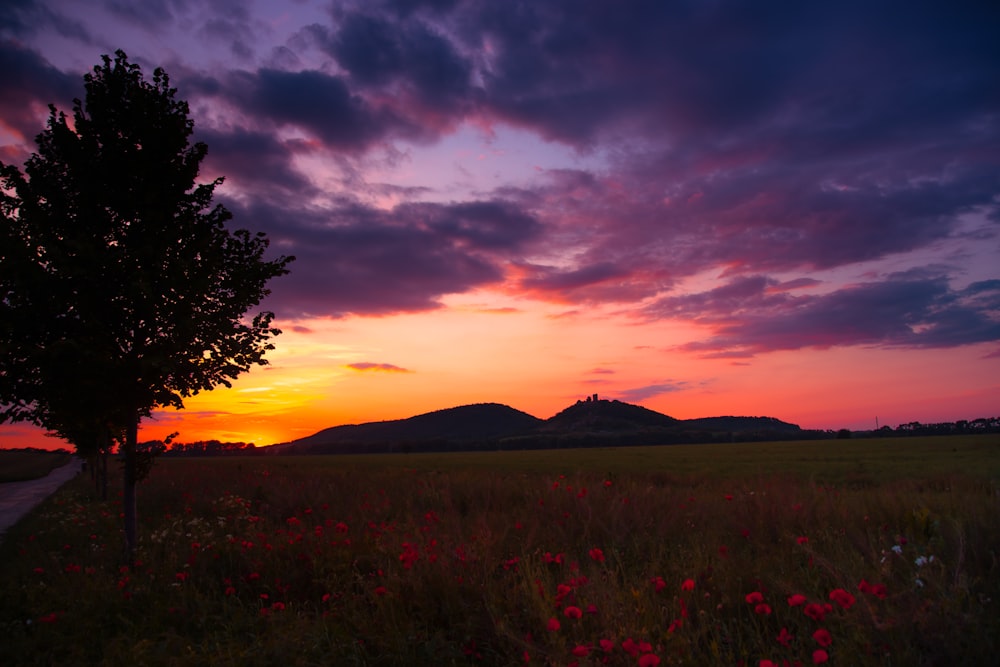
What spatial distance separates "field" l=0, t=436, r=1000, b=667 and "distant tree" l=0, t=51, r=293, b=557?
2473 mm

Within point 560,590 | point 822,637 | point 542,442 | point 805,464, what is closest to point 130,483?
point 560,590

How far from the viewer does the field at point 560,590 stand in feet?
13.9

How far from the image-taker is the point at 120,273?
8984mm

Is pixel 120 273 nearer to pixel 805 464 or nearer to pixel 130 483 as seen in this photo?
pixel 130 483

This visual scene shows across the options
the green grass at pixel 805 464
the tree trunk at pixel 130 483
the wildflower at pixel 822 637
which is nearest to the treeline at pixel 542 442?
the green grass at pixel 805 464

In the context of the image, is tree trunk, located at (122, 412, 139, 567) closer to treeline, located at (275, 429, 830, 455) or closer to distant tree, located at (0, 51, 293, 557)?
distant tree, located at (0, 51, 293, 557)

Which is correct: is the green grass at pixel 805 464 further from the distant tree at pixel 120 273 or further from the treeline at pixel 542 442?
the treeline at pixel 542 442

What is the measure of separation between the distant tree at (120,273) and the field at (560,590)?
247 cm

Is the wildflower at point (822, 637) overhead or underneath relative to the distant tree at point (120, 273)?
underneath

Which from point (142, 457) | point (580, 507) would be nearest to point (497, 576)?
point (580, 507)

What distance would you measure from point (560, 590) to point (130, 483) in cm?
845

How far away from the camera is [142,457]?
995 cm

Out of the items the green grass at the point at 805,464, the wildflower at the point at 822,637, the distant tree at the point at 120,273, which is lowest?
the green grass at the point at 805,464

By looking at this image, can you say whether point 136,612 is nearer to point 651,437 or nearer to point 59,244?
point 59,244
